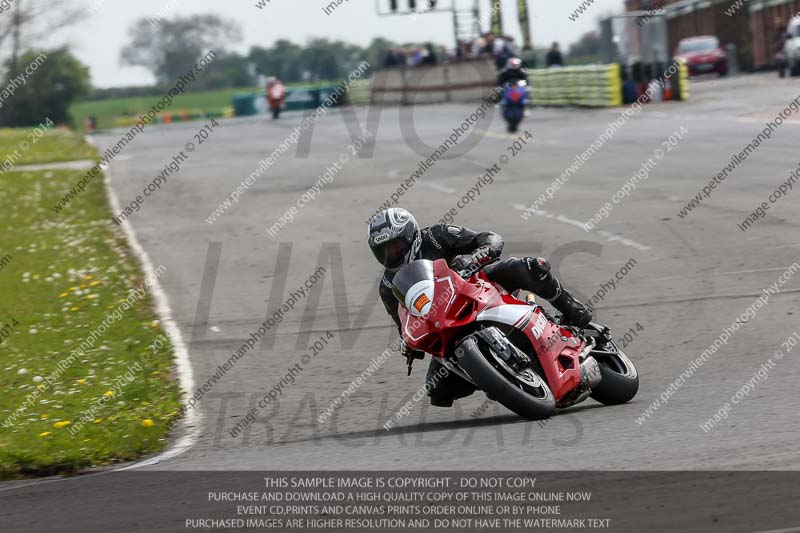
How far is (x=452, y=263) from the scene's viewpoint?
777cm

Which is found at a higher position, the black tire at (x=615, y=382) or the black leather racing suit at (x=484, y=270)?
the black leather racing suit at (x=484, y=270)

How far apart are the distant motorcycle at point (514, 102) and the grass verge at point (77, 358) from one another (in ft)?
42.6

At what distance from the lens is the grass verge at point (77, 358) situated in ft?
27.1

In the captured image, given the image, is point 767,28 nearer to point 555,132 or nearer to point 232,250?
point 555,132

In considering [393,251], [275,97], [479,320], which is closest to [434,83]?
[275,97]

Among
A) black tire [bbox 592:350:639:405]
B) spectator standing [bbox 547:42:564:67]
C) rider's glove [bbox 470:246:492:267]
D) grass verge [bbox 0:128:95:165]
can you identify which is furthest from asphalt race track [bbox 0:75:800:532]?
spectator standing [bbox 547:42:564:67]

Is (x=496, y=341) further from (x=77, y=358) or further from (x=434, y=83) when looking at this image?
(x=434, y=83)

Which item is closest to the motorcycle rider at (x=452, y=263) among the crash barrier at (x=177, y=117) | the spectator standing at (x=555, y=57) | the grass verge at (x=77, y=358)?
the grass verge at (x=77, y=358)

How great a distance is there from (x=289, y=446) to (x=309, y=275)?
7619 mm

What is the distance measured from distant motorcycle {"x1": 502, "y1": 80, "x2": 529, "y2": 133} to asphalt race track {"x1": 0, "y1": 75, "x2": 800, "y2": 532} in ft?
1.65

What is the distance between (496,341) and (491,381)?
26 cm

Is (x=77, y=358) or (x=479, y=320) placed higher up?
(x=479, y=320)

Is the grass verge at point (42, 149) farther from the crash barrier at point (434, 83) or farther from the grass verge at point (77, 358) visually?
the grass verge at point (77, 358)

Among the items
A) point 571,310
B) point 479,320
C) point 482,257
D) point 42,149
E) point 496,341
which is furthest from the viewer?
point 42,149
